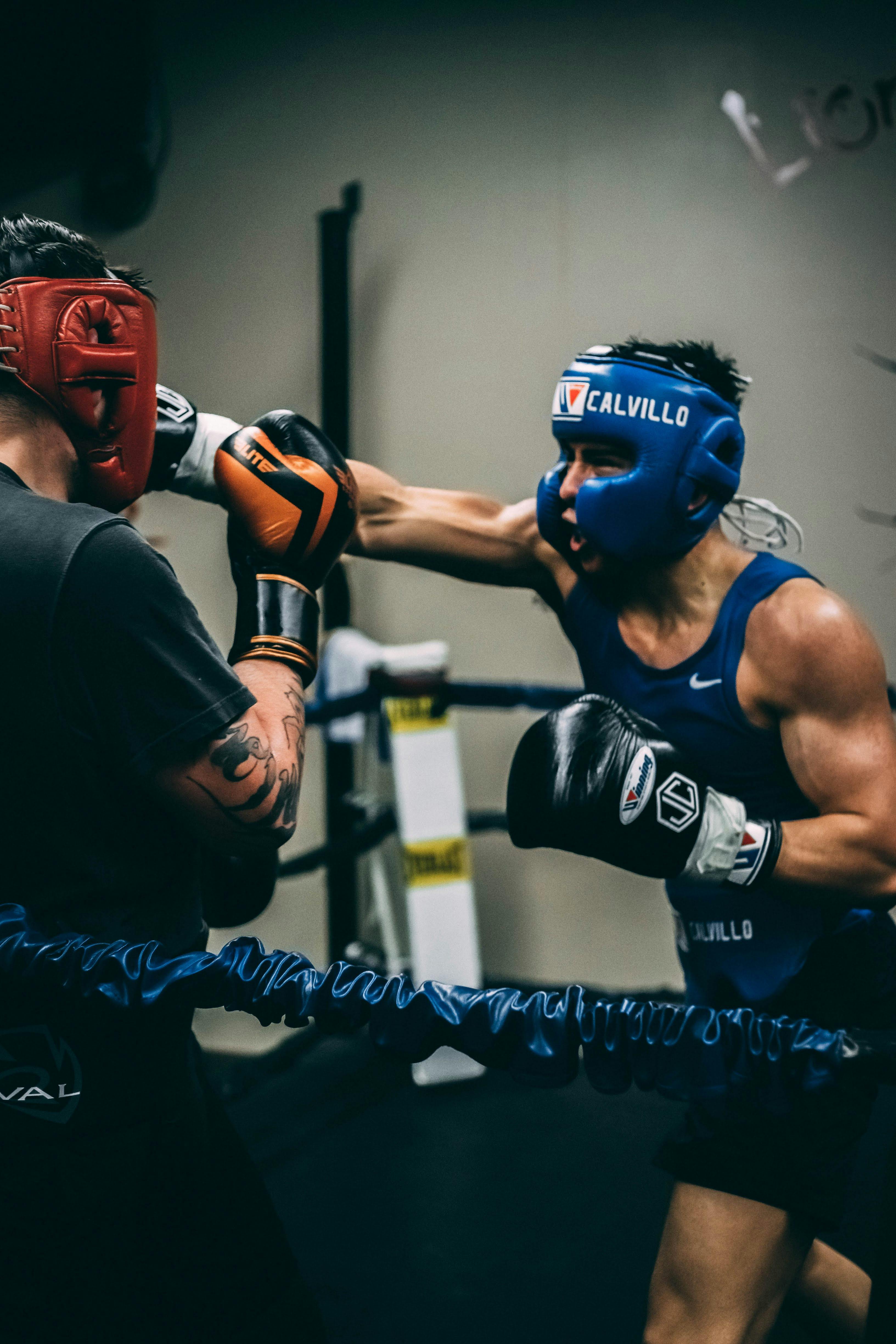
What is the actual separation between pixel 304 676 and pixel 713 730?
0.53 m

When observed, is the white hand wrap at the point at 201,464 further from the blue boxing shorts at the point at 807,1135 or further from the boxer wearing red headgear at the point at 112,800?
the blue boxing shorts at the point at 807,1135

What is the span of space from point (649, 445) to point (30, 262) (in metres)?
0.70

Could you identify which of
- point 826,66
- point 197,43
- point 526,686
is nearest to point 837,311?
point 826,66

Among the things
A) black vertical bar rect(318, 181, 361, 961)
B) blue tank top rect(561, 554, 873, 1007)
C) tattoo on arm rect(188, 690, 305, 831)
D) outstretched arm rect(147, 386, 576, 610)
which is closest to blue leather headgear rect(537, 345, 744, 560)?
blue tank top rect(561, 554, 873, 1007)

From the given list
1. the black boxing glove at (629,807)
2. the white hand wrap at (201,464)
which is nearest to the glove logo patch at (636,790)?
the black boxing glove at (629,807)

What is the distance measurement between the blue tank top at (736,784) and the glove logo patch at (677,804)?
7.6 inches

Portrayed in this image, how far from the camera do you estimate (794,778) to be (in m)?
1.23

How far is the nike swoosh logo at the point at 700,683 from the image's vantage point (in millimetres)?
1256

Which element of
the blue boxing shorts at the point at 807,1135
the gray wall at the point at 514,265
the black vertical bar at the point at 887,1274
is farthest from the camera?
the gray wall at the point at 514,265

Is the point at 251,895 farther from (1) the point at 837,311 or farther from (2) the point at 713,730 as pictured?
(1) the point at 837,311

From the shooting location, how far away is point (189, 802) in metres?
0.85

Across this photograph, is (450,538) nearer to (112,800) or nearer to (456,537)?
(456,537)

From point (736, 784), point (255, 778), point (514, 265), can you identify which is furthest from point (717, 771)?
point (514, 265)

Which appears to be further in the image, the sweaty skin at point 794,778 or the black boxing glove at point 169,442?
the black boxing glove at point 169,442
